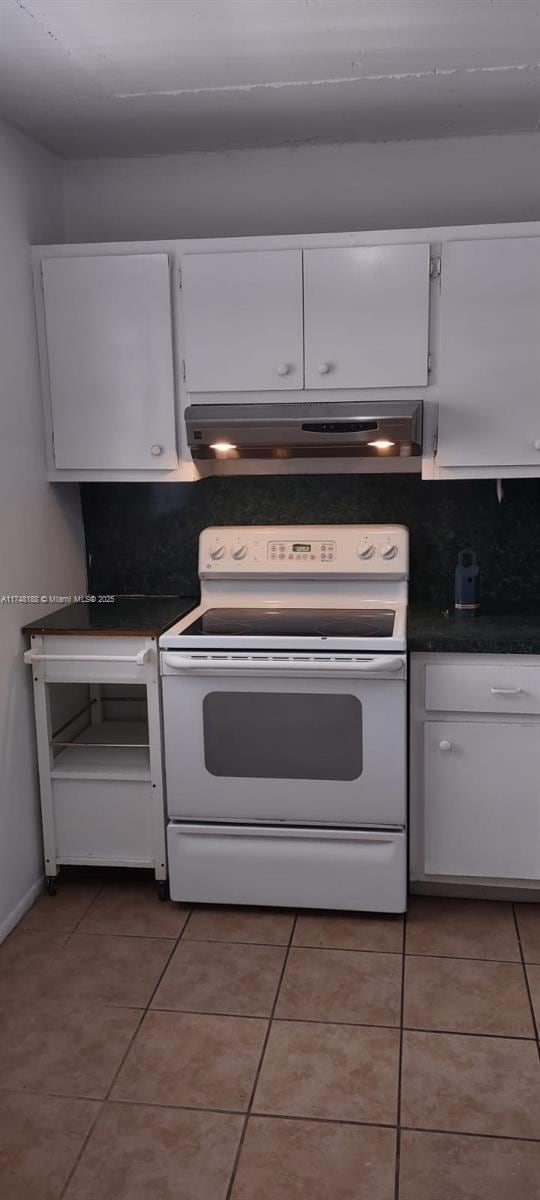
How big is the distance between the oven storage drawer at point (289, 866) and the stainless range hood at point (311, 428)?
113cm

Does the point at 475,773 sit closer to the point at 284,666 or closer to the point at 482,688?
the point at 482,688

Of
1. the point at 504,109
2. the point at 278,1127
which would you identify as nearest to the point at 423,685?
the point at 278,1127

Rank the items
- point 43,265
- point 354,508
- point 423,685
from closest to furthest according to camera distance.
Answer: point 423,685 < point 43,265 < point 354,508

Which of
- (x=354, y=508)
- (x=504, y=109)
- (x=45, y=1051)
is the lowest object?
(x=45, y=1051)

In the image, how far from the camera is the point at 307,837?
2.85m

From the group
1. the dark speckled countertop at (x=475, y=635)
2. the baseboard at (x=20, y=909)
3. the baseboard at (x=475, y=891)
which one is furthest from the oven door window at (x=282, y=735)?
the baseboard at (x=20, y=909)

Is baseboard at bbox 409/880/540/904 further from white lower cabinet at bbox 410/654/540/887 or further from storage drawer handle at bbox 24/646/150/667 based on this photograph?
storage drawer handle at bbox 24/646/150/667

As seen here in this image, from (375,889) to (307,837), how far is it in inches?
9.8

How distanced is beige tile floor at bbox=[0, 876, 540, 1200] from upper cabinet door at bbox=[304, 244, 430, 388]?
5.30 feet

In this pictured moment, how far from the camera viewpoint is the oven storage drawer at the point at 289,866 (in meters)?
2.83

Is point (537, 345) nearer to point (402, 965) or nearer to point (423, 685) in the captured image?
point (423, 685)

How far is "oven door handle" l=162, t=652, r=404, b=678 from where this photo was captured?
2688 millimetres

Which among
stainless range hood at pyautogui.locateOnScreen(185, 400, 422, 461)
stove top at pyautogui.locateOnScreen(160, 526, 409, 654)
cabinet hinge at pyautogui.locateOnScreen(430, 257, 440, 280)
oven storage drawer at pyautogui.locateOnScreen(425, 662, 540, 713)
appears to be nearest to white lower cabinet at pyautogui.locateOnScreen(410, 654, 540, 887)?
oven storage drawer at pyautogui.locateOnScreen(425, 662, 540, 713)

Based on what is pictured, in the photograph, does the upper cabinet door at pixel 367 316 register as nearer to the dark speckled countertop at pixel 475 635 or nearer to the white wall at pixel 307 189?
the white wall at pixel 307 189
